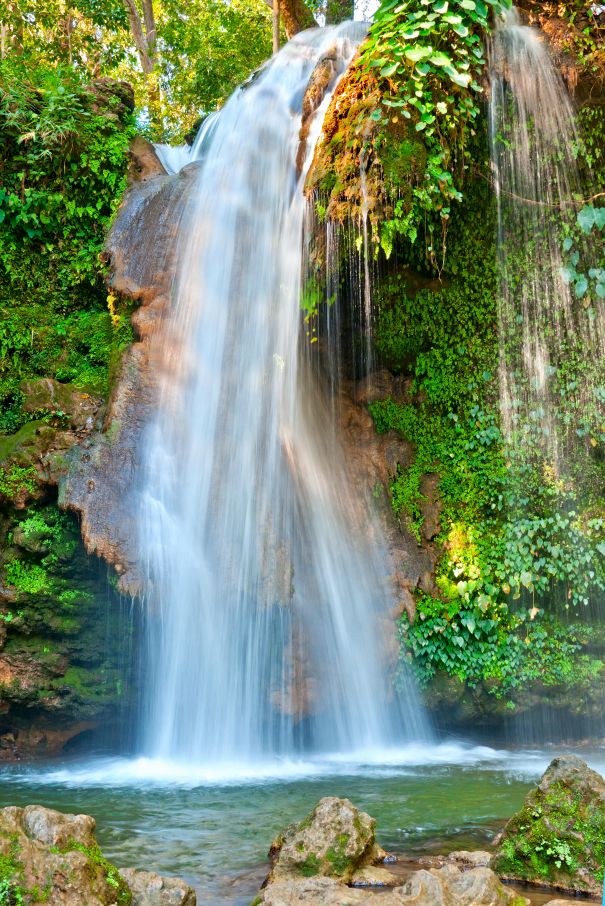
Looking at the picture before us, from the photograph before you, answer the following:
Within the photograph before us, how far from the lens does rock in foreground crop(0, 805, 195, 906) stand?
121 inches

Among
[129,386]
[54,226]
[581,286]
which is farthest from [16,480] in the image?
[581,286]

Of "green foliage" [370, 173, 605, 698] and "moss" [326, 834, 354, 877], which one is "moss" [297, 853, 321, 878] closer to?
"moss" [326, 834, 354, 877]

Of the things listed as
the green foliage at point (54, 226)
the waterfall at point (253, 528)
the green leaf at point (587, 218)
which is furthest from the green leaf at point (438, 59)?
the green foliage at point (54, 226)

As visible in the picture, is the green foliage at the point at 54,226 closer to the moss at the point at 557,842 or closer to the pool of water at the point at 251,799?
the pool of water at the point at 251,799

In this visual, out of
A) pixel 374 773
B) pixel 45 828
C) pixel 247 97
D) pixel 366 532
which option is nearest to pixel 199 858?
pixel 45 828

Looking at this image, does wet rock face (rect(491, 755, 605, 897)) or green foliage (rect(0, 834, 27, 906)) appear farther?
wet rock face (rect(491, 755, 605, 897))

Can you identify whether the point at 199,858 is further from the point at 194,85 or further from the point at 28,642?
the point at 194,85

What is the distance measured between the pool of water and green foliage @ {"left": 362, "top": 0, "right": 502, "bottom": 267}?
5.03 metres

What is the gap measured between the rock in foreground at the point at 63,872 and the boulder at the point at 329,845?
65cm

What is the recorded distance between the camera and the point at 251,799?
232 inches

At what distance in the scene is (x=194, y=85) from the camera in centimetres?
1853

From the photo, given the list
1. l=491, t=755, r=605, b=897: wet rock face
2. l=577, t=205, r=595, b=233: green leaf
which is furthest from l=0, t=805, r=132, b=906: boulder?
l=577, t=205, r=595, b=233: green leaf

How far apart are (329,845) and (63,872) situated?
143 centimetres

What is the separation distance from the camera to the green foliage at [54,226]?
33.1ft
